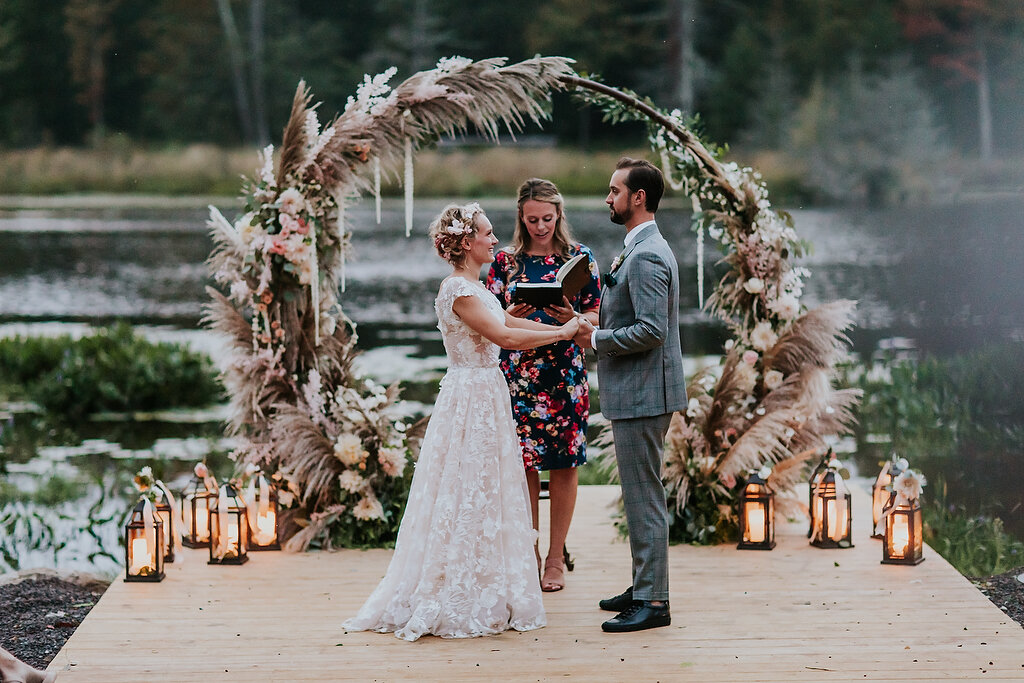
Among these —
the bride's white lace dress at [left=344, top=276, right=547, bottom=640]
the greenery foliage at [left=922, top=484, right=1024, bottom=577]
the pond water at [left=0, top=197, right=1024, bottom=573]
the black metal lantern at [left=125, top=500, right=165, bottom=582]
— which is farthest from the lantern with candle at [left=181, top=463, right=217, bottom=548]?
the pond water at [left=0, top=197, right=1024, bottom=573]

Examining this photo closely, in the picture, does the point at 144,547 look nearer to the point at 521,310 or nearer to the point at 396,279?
the point at 521,310

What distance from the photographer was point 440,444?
12.4 ft

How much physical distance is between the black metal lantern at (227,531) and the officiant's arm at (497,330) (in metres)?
1.54

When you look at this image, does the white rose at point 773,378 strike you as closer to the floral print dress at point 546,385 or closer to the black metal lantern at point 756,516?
the black metal lantern at point 756,516

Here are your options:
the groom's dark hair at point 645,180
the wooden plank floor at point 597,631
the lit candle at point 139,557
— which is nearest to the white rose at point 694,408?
the wooden plank floor at point 597,631

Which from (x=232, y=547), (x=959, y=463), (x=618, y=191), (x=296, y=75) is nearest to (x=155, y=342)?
(x=296, y=75)

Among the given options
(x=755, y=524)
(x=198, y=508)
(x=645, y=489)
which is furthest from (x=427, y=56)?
(x=645, y=489)

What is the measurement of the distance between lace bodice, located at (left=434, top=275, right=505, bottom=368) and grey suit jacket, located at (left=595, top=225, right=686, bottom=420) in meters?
0.39

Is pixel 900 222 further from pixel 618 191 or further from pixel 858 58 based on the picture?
pixel 618 191

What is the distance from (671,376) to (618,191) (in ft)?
2.15

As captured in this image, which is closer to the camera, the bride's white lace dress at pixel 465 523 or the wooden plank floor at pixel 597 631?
the wooden plank floor at pixel 597 631

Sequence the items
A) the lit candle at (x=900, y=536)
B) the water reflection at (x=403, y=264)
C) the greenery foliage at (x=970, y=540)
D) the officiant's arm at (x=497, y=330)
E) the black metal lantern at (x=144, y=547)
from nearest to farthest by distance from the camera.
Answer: the officiant's arm at (x=497, y=330) < the black metal lantern at (x=144, y=547) < the lit candle at (x=900, y=536) < the greenery foliage at (x=970, y=540) < the water reflection at (x=403, y=264)

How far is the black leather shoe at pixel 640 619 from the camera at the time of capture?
372 centimetres

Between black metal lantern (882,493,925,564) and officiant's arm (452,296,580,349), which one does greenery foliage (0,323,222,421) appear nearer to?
officiant's arm (452,296,580,349)
